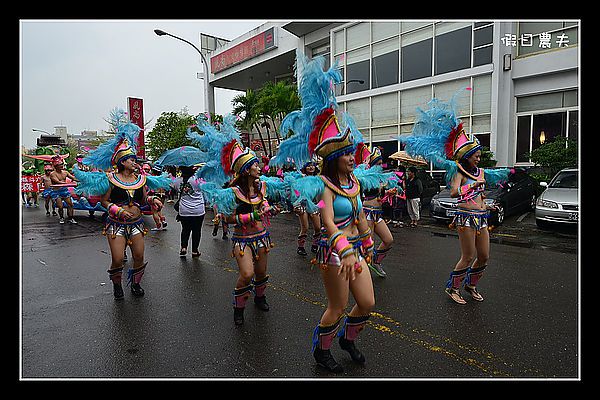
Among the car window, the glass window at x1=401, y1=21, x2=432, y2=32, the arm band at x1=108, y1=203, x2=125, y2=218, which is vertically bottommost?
the arm band at x1=108, y1=203, x2=125, y2=218

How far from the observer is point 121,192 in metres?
5.04

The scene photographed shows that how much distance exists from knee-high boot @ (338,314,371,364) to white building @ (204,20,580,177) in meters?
10.1

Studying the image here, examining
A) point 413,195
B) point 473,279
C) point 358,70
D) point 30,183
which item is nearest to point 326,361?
point 473,279

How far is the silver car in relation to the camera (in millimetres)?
8977

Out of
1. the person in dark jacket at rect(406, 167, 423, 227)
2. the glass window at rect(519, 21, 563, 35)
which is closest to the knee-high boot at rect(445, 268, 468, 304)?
the person in dark jacket at rect(406, 167, 423, 227)

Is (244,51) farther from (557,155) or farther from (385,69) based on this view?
(557,155)

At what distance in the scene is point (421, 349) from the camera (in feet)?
12.1

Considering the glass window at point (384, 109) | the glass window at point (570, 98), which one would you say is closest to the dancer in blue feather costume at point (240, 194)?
the glass window at point (570, 98)

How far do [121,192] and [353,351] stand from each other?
3.39m

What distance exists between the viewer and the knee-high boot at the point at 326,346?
10.8 feet

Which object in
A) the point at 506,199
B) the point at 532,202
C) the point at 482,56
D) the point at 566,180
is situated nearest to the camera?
the point at 566,180

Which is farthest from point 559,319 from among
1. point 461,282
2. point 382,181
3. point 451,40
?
point 451,40

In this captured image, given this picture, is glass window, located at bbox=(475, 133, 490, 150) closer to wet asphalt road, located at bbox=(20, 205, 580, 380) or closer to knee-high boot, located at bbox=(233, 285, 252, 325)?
wet asphalt road, located at bbox=(20, 205, 580, 380)

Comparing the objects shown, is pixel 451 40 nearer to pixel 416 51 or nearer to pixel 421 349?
pixel 416 51
